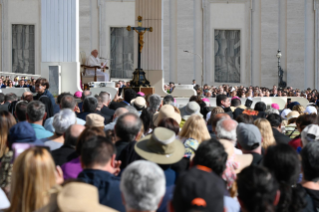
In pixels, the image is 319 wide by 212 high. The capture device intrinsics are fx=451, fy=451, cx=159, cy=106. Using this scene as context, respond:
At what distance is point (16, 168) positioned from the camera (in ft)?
10.5

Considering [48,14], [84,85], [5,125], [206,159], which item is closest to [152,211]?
[206,159]

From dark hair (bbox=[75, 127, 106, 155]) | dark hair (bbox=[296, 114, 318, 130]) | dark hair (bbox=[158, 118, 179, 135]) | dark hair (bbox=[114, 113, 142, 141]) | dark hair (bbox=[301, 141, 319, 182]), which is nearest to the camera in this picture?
dark hair (bbox=[301, 141, 319, 182])

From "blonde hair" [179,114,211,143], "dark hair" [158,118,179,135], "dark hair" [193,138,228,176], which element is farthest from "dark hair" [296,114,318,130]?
"dark hair" [193,138,228,176]

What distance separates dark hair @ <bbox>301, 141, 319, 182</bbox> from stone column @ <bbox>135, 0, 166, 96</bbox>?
46.2ft

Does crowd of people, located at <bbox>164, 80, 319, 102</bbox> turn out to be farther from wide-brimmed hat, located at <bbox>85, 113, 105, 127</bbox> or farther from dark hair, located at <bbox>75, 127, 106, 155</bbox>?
dark hair, located at <bbox>75, 127, 106, 155</bbox>

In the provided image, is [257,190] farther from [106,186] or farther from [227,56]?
[227,56]

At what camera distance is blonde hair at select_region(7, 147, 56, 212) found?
3.15m

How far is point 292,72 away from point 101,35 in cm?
1404

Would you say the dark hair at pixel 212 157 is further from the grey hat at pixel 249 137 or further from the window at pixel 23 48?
the window at pixel 23 48

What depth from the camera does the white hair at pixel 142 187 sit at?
2838 mm

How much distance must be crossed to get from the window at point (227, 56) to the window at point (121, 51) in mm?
6327

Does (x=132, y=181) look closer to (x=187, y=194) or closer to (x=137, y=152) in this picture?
(x=187, y=194)

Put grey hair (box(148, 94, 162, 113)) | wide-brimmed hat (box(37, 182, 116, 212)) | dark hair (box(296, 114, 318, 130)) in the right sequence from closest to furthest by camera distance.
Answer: wide-brimmed hat (box(37, 182, 116, 212)) < dark hair (box(296, 114, 318, 130)) < grey hair (box(148, 94, 162, 113))

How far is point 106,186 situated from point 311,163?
6.07 ft
